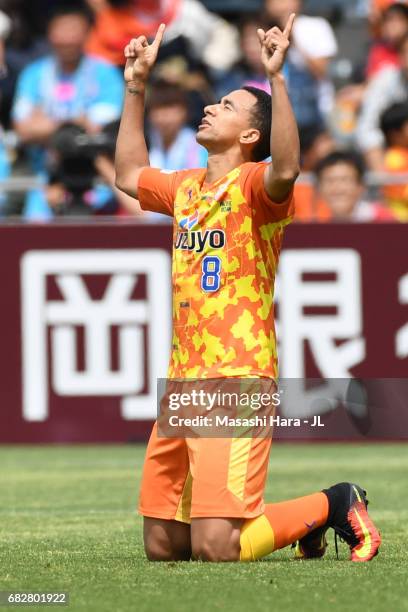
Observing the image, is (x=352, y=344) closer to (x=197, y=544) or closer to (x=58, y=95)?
(x=58, y=95)

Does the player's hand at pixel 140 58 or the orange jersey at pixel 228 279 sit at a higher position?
the player's hand at pixel 140 58

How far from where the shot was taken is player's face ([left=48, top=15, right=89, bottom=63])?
13648 mm

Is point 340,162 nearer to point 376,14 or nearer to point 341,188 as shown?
point 341,188

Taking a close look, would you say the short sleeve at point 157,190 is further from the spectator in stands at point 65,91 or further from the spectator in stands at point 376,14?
the spectator in stands at point 376,14

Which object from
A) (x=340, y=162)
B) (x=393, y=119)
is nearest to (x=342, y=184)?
(x=340, y=162)

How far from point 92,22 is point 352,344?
5.11 m

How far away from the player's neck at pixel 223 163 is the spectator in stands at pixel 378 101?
25.8 feet

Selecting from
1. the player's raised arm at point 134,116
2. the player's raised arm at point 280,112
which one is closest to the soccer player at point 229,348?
the player's raised arm at point 280,112

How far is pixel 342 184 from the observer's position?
12117 millimetres

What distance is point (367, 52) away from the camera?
15391 mm

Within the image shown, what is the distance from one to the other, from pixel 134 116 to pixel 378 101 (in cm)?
826

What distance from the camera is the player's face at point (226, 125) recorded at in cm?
593

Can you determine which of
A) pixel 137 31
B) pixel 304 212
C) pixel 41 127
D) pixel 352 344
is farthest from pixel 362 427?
pixel 137 31

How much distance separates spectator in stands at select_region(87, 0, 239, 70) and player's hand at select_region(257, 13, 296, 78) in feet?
30.0
